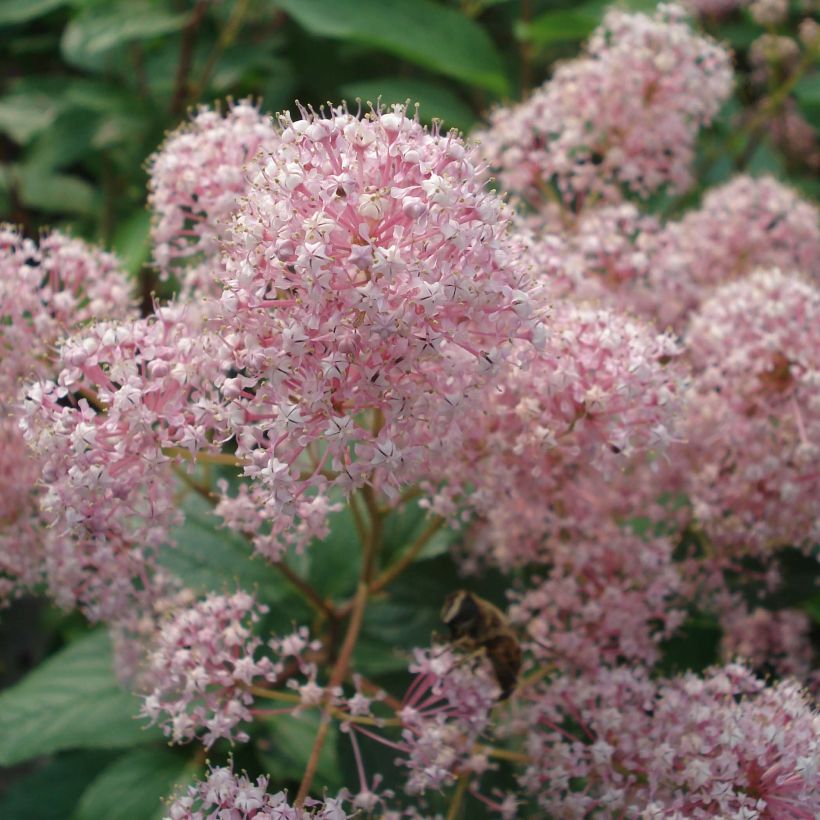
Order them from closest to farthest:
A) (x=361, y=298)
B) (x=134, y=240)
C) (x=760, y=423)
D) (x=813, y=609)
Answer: (x=361, y=298)
(x=760, y=423)
(x=813, y=609)
(x=134, y=240)

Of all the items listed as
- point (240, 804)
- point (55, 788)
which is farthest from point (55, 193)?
point (240, 804)

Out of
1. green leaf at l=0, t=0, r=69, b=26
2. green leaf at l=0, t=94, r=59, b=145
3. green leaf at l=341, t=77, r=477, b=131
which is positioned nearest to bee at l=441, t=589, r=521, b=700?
green leaf at l=341, t=77, r=477, b=131

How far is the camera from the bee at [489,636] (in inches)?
61.4

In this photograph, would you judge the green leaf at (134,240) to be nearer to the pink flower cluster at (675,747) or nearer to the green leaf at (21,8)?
the green leaf at (21,8)

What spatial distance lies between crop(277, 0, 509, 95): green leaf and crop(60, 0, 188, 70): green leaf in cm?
38

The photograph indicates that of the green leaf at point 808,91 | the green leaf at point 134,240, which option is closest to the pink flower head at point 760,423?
the green leaf at point 808,91

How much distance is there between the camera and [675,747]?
4.84 feet

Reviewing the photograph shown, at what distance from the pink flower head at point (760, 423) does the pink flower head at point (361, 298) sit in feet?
2.21

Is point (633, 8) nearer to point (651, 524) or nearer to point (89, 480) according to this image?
point (651, 524)

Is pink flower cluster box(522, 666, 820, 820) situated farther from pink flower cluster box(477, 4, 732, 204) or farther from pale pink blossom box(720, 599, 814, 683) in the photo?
pink flower cluster box(477, 4, 732, 204)

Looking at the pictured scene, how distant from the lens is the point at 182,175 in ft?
5.52

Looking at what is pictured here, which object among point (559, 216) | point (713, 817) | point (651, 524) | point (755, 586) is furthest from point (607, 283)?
point (713, 817)

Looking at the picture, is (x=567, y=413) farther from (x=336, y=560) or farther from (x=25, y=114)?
(x=25, y=114)

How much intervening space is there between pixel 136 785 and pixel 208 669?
64 centimetres
